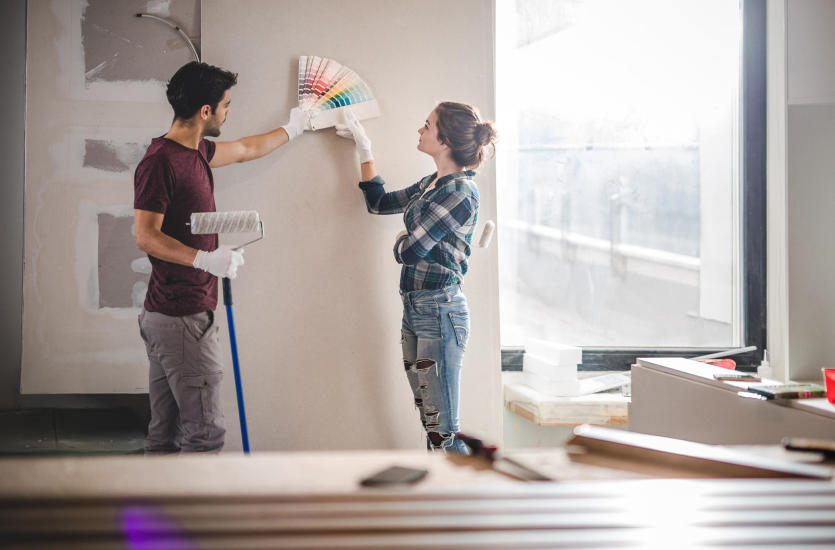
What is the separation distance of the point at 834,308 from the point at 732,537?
283cm

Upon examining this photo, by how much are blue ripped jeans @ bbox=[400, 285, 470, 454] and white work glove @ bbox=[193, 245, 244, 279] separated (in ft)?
2.15

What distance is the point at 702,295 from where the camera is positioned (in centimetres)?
299

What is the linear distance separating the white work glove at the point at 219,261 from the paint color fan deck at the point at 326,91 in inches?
29.9

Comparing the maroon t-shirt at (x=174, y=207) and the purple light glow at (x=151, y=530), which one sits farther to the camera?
the maroon t-shirt at (x=174, y=207)

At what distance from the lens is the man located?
81.3 inches

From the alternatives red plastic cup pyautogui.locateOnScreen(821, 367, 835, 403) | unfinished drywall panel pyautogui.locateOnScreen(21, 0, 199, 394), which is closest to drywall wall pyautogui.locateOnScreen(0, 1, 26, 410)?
unfinished drywall panel pyautogui.locateOnScreen(21, 0, 199, 394)

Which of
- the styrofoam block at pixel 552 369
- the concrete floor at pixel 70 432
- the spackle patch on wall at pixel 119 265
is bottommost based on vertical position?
the concrete floor at pixel 70 432

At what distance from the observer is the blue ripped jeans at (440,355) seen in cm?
228

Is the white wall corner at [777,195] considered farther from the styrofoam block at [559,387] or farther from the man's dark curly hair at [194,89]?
the man's dark curly hair at [194,89]

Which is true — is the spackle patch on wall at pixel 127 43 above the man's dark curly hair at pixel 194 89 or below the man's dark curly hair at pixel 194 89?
above

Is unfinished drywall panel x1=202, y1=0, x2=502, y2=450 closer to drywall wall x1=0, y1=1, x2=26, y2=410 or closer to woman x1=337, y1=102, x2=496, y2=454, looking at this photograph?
woman x1=337, y1=102, x2=496, y2=454

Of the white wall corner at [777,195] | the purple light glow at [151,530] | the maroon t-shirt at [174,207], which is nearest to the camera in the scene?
the purple light glow at [151,530]

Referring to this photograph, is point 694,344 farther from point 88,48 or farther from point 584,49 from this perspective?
point 88,48

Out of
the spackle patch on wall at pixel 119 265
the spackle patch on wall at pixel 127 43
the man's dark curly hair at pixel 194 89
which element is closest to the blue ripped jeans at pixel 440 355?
the man's dark curly hair at pixel 194 89
